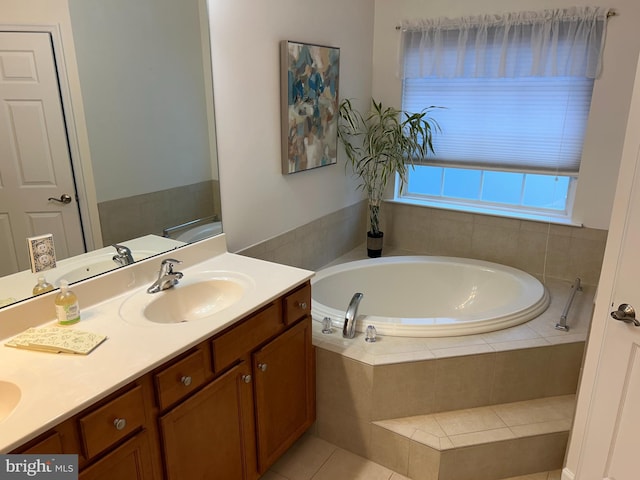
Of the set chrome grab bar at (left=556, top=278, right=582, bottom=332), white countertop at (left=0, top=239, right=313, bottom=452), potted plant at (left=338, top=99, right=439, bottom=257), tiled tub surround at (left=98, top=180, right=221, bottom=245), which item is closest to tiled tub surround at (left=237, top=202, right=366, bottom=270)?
potted plant at (left=338, top=99, right=439, bottom=257)

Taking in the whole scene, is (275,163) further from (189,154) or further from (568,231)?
(568,231)

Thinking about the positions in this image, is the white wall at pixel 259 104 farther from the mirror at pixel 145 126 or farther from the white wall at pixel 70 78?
the white wall at pixel 70 78

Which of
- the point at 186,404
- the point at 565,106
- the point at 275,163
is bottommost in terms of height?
the point at 186,404

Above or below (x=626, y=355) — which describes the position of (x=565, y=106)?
above

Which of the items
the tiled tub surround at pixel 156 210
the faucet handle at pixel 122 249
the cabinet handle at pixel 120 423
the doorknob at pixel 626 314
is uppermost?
the tiled tub surround at pixel 156 210

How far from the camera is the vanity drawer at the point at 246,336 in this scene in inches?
64.7

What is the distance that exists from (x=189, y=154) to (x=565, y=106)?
2350 mm

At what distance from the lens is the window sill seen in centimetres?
311

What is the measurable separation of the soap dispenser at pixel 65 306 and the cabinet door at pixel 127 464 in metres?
0.49

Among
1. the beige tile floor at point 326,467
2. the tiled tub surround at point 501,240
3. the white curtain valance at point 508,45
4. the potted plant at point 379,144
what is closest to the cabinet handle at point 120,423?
the beige tile floor at point 326,467

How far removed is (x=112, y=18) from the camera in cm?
176

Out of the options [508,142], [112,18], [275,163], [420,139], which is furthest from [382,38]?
[112,18]

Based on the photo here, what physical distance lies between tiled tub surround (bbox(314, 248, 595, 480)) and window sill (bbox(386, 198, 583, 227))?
37.3 inches

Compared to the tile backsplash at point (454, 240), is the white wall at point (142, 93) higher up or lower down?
higher up
